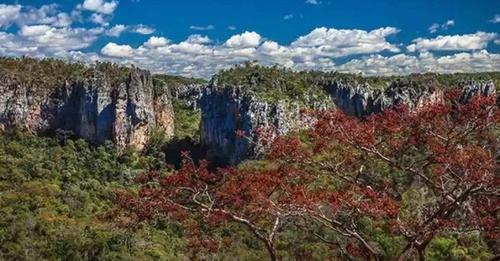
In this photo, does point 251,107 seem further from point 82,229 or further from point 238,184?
point 238,184

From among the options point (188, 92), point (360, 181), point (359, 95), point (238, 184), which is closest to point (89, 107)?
point (359, 95)

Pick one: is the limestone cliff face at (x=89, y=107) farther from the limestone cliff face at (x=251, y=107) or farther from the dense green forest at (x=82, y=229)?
the dense green forest at (x=82, y=229)

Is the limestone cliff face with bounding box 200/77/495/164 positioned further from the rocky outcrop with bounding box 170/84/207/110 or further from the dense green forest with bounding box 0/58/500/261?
the rocky outcrop with bounding box 170/84/207/110

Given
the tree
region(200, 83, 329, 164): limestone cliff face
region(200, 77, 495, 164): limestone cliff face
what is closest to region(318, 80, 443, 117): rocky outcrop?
region(200, 77, 495, 164): limestone cliff face

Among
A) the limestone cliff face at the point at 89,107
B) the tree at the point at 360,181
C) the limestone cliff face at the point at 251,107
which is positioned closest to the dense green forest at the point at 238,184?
the tree at the point at 360,181

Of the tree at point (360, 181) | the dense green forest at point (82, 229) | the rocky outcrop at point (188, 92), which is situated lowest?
the dense green forest at point (82, 229)
